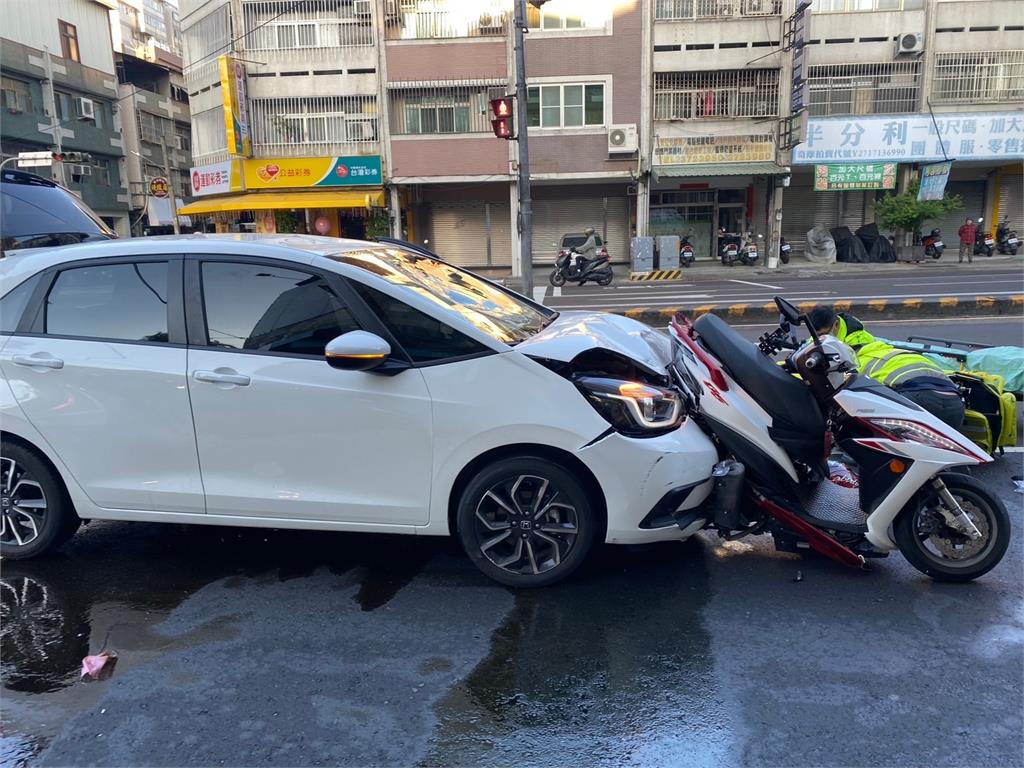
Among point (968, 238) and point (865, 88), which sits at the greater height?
point (865, 88)

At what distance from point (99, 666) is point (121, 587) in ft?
2.47

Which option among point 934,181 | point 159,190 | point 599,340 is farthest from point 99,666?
point 159,190

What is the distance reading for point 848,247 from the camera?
92.1ft

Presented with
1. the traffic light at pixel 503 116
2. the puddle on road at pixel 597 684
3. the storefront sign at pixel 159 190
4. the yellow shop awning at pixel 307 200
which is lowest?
the puddle on road at pixel 597 684

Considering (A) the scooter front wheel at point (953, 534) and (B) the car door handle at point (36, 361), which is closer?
(A) the scooter front wheel at point (953, 534)

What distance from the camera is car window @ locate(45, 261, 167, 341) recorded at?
364cm

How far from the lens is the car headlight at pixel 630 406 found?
3.29 metres

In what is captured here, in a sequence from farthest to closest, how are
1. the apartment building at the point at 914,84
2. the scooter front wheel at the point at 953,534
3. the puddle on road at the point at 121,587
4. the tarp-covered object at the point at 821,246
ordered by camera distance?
the tarp-covered object at the point at 821,246
the apartment building at the point at 914,84
the scooter front wheel at the point at 953,534
the puddle on road at the point at 121,587

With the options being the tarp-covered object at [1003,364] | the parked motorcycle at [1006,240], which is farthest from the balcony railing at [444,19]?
the tarp-covered object at [1003,364]

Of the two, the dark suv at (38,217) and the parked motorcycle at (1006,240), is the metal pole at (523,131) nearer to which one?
the dark suv at (38,217)

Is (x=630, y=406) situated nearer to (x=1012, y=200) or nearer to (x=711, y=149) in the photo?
(x=711, y=149)

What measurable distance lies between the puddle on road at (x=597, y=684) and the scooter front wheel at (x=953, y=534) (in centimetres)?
95

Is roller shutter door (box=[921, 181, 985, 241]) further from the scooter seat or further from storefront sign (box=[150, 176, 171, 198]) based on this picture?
storefront sign (box=[150, 176, 171, 198])

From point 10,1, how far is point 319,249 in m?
41.6
